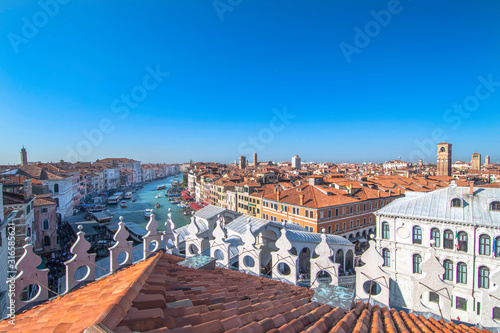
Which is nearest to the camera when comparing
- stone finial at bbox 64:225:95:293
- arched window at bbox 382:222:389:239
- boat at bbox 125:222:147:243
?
stone finial at bbox 64:225:95:293

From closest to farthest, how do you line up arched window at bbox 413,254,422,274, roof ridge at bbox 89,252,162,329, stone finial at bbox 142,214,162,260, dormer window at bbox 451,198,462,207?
roof ridge at bbox 89,252,162,329 → stone finial at bbox 142,214,162,260 → dormer window at bbox 451,198,462,207 → arched window at bbox 413,254,422,274

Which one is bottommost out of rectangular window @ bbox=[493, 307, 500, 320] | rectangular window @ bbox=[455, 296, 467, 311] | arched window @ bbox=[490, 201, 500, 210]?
rectangular window @ bbox=[455, 296, 467, 311]

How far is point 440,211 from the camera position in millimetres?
15633

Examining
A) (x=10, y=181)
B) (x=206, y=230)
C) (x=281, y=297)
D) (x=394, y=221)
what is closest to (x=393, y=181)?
(x=394, y=221)

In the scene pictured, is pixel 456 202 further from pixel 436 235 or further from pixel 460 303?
pixel 460 303

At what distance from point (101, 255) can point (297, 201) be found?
20525 mm

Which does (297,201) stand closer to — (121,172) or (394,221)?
(394,221)

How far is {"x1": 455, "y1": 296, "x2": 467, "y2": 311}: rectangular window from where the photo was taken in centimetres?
1433

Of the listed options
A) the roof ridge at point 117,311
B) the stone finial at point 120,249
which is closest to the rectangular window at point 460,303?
the stone finial at point 120,249

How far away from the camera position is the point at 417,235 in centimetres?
1609

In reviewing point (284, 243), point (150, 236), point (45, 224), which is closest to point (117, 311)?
point (284, 243)

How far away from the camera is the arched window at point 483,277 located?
547 inches

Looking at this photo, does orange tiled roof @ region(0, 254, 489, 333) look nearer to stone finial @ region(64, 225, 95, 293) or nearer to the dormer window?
stone finial @ region(64, 225, 95, 293)

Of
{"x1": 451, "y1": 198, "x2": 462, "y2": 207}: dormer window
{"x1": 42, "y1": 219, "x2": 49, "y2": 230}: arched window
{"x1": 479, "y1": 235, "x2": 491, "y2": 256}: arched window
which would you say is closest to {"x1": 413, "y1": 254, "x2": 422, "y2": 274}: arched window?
{"x1": 479, "y1": 235, "x2": 491, "y2": 256}: arched window
